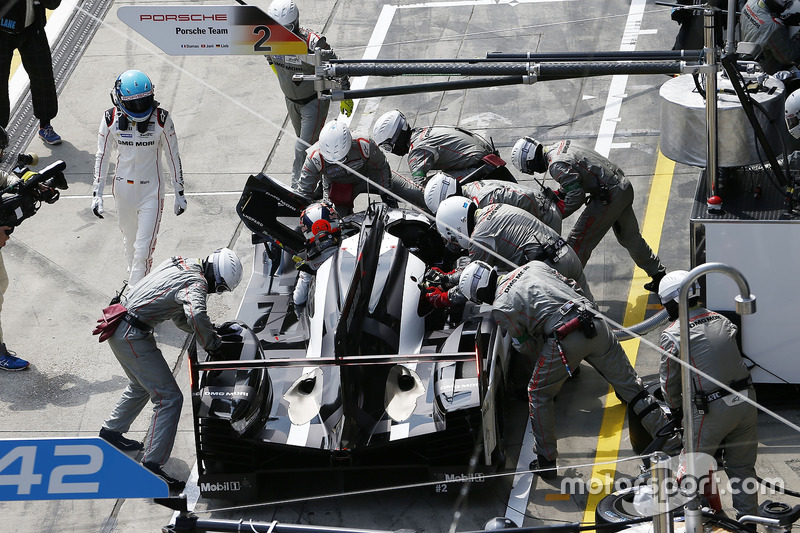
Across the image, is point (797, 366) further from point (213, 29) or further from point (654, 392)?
point (213, 29)

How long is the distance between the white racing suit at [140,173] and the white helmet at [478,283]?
3427 millimetres

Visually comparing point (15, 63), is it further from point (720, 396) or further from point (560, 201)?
point (720, 396)

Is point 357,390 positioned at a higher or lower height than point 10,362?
higher

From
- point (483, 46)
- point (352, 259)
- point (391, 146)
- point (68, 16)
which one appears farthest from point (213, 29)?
point (68, 16)

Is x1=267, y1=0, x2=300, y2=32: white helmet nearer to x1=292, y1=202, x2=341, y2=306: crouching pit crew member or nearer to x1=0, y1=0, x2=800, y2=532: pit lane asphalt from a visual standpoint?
x1=0, y1=0, x2=800, y2=532: pit lane asphalt

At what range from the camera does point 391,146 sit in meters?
11.1

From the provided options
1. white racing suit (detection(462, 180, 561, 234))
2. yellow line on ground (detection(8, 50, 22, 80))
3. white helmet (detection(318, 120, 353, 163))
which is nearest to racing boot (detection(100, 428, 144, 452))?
white helmet (detection(318, 120, 353, 163))

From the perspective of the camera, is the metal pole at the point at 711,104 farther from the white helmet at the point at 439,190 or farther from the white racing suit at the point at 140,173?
the white racing suit at the point at 140,173

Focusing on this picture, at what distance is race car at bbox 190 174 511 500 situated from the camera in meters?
7.96

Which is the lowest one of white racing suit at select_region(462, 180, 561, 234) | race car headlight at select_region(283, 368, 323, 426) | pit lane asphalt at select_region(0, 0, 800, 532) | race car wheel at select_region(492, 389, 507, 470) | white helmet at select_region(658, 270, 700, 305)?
pit lane asphalt at select_region(0, 0, 800, 532)

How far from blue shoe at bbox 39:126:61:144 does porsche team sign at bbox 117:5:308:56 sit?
22.7 feet

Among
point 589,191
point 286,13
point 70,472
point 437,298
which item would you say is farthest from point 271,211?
point 70,472

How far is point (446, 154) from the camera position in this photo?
35.6ft

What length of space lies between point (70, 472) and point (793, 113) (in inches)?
262
